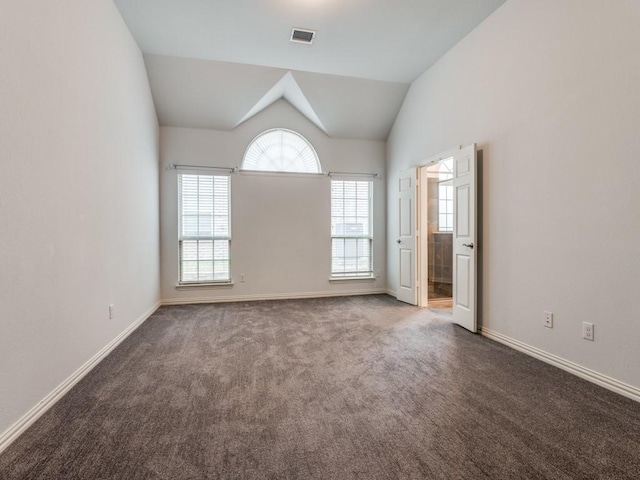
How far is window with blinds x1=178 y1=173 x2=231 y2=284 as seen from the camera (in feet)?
16.0

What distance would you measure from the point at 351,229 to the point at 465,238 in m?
2.24

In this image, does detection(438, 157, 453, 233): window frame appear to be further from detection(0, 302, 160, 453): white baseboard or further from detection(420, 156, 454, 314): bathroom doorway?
detection(0, 302, 160, 453): white baseboard

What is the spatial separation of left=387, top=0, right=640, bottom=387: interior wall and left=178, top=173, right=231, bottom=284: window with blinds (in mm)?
3500

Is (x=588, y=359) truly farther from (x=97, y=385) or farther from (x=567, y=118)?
(x=97, y=385)

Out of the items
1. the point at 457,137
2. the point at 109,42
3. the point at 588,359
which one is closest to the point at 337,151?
the point at 457,137

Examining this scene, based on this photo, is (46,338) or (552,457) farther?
(46,338)

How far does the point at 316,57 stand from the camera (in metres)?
4.02

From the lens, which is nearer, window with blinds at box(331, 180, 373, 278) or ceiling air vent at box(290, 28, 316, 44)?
ceiling air vent at box(290, 28, 316, 44)

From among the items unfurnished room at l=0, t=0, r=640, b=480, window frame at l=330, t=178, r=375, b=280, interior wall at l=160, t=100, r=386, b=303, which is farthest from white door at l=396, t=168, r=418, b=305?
interior wall at l=160, t=100, r=386, b=303

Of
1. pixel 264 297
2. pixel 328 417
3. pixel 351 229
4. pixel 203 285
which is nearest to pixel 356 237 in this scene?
pixel 351 229

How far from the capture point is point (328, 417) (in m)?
1.85

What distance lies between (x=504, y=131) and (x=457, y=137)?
704 mm

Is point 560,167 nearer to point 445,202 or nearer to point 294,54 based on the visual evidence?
point 294,54


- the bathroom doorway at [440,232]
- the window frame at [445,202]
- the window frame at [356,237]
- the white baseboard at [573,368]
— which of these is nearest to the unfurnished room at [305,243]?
the white baseboard at [573,368]
